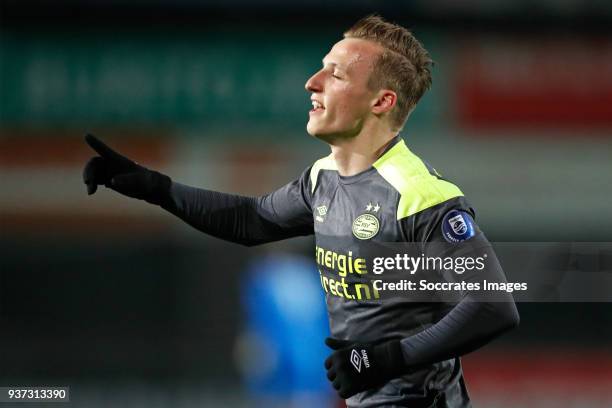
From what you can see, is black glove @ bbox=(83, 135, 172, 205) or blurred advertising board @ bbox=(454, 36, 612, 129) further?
blurred advertising board @ bbox=(454, 36, 612, 129)

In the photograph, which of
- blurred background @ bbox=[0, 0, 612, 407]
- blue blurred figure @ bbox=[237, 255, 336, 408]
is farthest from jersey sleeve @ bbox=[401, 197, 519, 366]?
blurred background @ bbox=[0, 0, 612, 407]

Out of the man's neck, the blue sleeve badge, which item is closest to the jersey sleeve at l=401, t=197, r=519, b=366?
the blue sleeve badge

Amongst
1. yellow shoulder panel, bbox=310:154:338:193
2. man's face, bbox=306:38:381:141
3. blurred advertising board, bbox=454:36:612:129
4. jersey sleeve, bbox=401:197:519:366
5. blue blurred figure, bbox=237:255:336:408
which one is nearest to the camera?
jersey sleeve, bbox=401:197:519:366

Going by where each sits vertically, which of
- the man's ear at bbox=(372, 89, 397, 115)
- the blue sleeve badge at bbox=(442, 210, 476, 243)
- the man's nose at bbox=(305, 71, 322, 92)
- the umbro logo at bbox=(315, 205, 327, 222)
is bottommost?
the blue sleeve badge at bbox=(442, 210, 476, 243)

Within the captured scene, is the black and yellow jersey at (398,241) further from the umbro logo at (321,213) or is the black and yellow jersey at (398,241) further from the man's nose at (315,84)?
the man's nose at (315,84)

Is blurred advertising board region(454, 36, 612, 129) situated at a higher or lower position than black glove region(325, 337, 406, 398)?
higher

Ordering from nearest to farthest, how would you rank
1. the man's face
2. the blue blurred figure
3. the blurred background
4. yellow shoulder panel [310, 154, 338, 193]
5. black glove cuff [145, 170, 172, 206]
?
the man's face → yellow shoulder panel [310, 154, 338, 193] → black glove cuff [145, 170, 172, 206] → the blue blurred figure → the blurred background

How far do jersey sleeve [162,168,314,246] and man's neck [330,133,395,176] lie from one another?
11.6 inches

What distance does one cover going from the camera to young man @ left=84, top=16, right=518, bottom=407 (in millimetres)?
2738

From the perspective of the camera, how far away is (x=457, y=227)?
107 inches

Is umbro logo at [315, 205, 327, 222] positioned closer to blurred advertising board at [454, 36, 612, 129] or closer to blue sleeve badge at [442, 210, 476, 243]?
blue sleeve badge at [442, 210, 476, 243]

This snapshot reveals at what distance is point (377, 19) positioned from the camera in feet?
10.3

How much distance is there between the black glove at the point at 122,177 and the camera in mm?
3212

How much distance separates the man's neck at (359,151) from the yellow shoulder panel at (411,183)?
0.13ft
